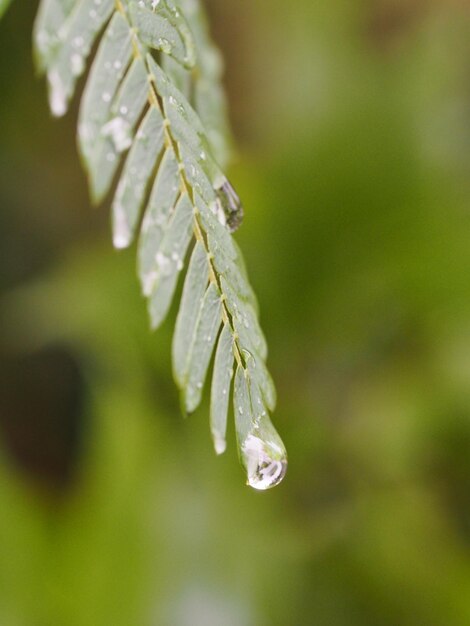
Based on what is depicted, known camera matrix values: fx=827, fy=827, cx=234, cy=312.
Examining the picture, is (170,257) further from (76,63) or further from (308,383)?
(308,383)

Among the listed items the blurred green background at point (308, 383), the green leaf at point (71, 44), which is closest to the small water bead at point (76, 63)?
the green leaf at point (71, 44)

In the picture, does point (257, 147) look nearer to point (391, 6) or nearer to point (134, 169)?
point (391, 6)

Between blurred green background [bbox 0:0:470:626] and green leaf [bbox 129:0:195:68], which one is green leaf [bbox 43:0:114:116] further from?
blurred green background [bbox 0:0:470:626]

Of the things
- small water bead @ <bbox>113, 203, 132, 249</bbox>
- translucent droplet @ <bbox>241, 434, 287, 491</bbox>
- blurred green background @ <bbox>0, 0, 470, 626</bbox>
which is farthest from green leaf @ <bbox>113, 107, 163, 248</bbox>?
blurred green background @ <bbox>0, 0, 470, 626</bbox>

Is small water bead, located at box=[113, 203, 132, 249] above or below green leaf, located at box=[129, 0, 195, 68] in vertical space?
below

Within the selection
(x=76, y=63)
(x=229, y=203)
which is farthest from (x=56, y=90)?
(x=229, y=203)

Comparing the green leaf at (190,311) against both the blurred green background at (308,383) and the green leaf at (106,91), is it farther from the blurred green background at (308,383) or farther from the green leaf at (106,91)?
the blurred green background at (308,383)

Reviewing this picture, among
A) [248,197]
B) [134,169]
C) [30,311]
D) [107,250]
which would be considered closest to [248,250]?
[248,197]
